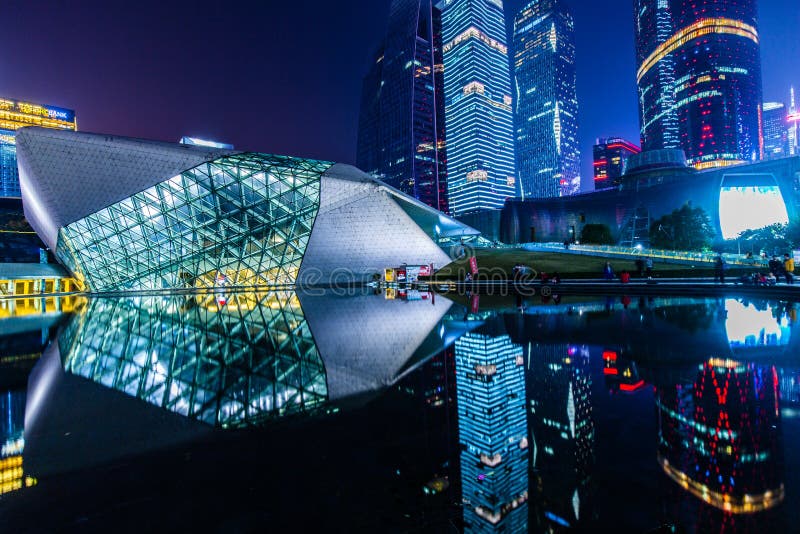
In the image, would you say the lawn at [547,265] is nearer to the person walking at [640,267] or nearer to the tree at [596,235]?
the person walking at [640,267]

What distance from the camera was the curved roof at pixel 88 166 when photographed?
87.5 ft

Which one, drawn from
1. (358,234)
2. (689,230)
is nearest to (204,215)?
(358,234)

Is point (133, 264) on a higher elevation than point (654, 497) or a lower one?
higher

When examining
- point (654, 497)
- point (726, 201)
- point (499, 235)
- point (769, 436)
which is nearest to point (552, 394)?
point (769, 436)

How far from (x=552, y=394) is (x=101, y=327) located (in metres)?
13.3

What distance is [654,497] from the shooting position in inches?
90.9

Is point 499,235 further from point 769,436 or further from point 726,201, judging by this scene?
point 769,436

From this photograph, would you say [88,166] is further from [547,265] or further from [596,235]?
[596,235]

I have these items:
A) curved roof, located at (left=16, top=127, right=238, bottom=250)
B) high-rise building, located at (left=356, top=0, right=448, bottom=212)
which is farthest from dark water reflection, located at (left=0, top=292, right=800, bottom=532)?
high-rise building, located at (left=356, top=0, right=448, bottom=212)

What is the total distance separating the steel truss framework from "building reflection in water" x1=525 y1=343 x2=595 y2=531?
8.09 feet

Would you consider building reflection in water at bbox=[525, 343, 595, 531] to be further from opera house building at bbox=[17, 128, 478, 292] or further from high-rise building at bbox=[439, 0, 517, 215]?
high-rise building at bbox=[439, 0, 517, 215]

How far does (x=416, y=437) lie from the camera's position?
3395mm

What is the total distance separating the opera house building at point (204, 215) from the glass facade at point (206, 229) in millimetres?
85

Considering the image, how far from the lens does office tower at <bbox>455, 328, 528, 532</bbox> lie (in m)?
2.24
